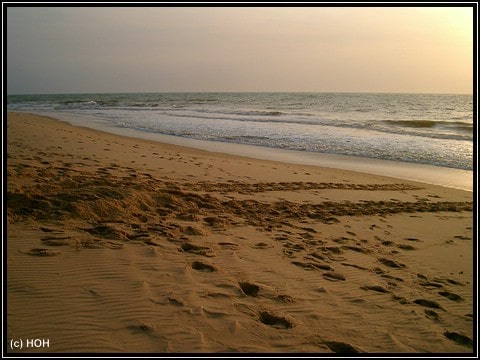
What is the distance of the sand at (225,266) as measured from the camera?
2939 mm

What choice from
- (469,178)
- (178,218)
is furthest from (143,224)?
(469,178)

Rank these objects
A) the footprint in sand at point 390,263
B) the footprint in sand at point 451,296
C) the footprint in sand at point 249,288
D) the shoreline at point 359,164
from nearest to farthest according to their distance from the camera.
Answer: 1. the footprint in sand at point 249,288
2. the footprint in sand at point 451,296
3. the footprint in sand at point 390,263
4. the shoreline at point 359,164

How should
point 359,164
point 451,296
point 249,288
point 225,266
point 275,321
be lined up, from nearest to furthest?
point 275,321 < point 249,288 < point 451,296 < point 225,266 < point 359,164

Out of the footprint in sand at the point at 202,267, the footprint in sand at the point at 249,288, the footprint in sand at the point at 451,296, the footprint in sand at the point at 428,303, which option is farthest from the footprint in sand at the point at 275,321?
the footprint in sand at the point at 451,296

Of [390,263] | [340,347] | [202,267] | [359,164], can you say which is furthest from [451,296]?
[359,164]

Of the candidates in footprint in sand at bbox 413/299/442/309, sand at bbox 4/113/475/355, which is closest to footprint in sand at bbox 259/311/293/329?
sand at bbox 4/113/475/355

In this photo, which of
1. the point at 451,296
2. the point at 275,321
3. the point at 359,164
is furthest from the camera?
the point at 359,164

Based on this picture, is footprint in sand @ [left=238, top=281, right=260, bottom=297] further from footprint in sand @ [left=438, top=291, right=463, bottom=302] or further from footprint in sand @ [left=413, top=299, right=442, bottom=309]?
footprint in sand @ [left=438, top=291, right=463, bottom=302]

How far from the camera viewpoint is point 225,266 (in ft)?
13.6

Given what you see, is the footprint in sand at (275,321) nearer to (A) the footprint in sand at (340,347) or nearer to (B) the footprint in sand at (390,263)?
(A) the footprint in sand at (340,347)

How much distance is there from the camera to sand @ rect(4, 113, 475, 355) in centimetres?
294

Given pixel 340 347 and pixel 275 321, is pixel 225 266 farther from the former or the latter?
pixel 340 347

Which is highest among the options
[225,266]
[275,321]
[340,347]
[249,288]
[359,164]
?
[359,164]

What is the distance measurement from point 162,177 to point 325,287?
4.83 metres
